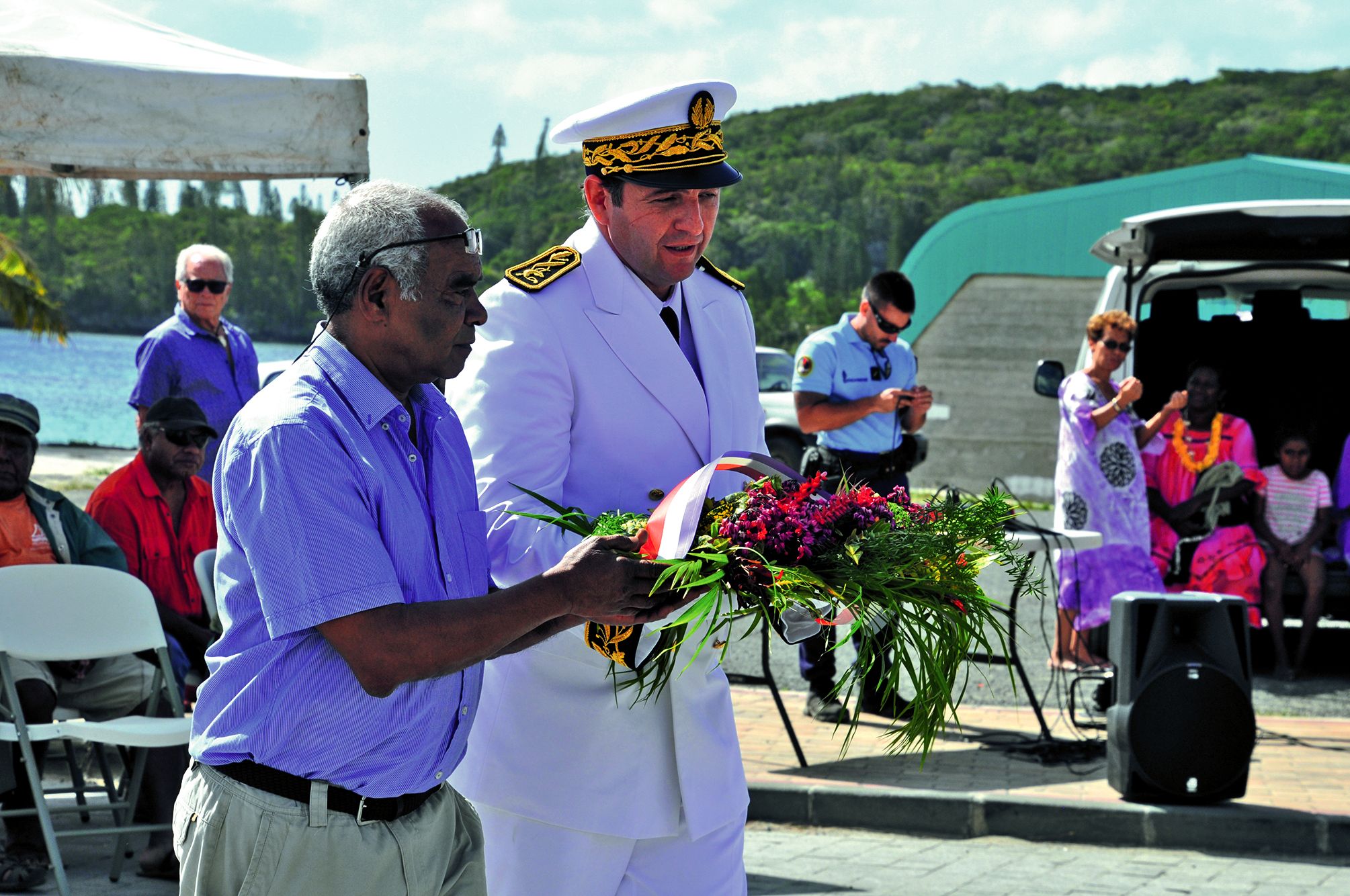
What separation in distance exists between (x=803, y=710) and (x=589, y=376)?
5.39 meters

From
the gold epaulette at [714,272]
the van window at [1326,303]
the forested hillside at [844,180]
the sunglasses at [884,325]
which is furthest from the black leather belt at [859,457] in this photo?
the forested hillside at [844,180]

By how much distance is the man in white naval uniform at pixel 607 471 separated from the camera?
8.91 ft

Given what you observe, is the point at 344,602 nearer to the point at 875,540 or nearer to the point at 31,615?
the point at 875,540

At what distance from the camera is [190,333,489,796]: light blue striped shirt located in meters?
2.04

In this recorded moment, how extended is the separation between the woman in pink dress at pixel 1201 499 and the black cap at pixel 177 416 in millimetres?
5196

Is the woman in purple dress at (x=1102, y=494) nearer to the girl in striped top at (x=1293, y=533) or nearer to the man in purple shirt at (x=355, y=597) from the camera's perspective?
the girl in striped top at (x=1293, y=533)

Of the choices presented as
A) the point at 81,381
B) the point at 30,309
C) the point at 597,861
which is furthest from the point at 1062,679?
the point at 81,381

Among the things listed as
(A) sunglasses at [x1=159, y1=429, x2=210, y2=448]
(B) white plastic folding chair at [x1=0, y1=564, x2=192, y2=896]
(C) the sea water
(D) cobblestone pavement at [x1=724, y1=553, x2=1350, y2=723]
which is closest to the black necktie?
(B) white plastic folding chair at [x1=0, y1=564, x2=192, y2=896]

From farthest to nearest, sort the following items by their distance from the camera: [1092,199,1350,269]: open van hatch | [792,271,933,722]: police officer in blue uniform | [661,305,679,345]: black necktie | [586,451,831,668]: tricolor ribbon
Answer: [1092,199,1350,269]: open van hatch, [792,271,933,722]: police officer in blue uniform, [661,305,679,345]: black necktie, [586,451,831,668]: tricolor ribbon

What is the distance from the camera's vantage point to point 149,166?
619 centimetres

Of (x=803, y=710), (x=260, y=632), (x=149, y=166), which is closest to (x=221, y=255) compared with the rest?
(x=149, y=166)

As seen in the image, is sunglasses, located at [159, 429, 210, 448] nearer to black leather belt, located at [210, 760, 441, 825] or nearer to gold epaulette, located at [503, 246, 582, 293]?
gold epaulette, located at [503, 246, 582, 293]

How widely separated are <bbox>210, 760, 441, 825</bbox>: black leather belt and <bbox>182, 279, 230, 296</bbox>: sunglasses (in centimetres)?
659

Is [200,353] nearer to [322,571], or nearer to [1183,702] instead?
[1183,702]
